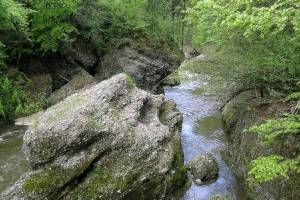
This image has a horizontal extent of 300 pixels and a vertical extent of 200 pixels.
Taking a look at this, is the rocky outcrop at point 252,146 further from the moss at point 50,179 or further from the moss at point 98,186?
the moss at point 50,179

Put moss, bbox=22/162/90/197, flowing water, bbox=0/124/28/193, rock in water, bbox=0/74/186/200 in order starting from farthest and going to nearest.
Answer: flowing water, bbox=0/124/28/193
rock in water, bbox=0/74/186/200
moss, bbox=22/162/90/197

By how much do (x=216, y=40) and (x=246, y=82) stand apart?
6.32ft

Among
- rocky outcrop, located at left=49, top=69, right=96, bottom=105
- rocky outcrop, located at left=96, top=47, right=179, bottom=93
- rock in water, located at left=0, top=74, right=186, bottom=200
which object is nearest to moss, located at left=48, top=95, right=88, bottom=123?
rock in water, located at left=0, top=74, right=186, bottom=200

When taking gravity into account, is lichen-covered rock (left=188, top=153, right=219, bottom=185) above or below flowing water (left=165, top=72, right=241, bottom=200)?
above

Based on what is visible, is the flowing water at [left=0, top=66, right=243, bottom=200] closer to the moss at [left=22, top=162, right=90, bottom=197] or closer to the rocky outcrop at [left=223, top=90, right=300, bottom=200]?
the rocky outcrop at [left=223, top=90, right=300, bottom=200]

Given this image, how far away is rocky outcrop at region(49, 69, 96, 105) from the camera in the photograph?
18.8m

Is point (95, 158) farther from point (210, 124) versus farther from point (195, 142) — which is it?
point (210, 124)

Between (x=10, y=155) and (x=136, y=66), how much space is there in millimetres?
9059

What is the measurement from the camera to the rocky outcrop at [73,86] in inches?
741

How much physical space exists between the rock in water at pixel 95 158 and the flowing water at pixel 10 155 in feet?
5.67

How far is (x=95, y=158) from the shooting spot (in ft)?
36.7

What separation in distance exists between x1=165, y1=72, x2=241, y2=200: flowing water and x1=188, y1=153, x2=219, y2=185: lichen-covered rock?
0.69 ft

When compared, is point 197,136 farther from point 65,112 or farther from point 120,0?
point 120,0

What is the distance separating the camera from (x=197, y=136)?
54.5 ft
